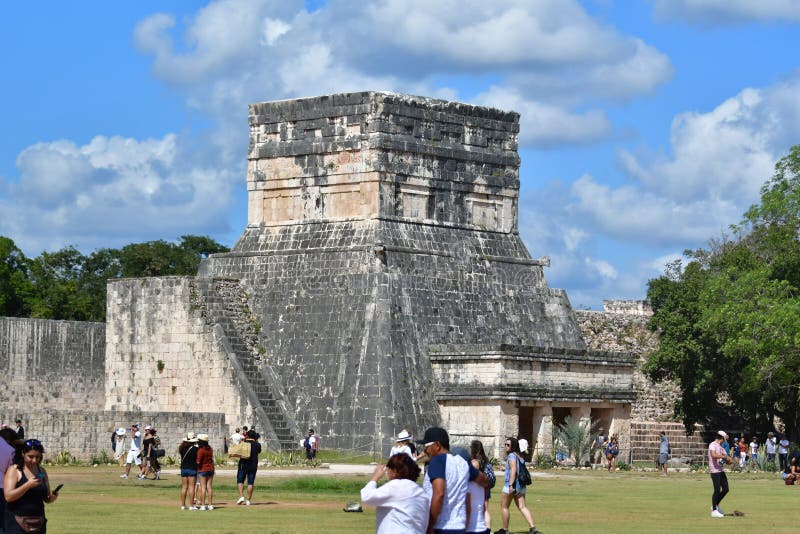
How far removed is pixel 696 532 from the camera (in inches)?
824

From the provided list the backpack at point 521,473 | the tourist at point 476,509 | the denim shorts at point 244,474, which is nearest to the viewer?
the tourist at point 476,509

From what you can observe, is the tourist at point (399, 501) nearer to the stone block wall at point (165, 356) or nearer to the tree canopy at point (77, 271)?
the stone block wall at point (165, 356)

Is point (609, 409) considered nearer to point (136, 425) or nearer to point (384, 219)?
point (384, 219)

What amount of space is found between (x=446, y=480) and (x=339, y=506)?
11.6m

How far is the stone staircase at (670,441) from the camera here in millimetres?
48375

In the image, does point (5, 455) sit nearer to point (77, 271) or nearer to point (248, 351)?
point (248, 351)

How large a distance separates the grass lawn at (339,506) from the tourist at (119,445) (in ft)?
3.15

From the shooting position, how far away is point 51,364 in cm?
4425

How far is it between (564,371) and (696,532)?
19269mm

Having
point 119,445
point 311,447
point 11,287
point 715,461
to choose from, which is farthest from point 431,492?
point 11,287

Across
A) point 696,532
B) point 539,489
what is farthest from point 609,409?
point 696,532

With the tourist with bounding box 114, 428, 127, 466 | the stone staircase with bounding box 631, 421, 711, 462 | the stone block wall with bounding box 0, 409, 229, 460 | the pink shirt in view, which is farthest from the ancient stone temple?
the pink shirt

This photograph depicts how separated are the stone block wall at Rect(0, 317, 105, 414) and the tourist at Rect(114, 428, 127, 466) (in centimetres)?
793

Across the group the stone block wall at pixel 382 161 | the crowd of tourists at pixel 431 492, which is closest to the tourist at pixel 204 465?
the crowd of tourists at pixel 431 492
